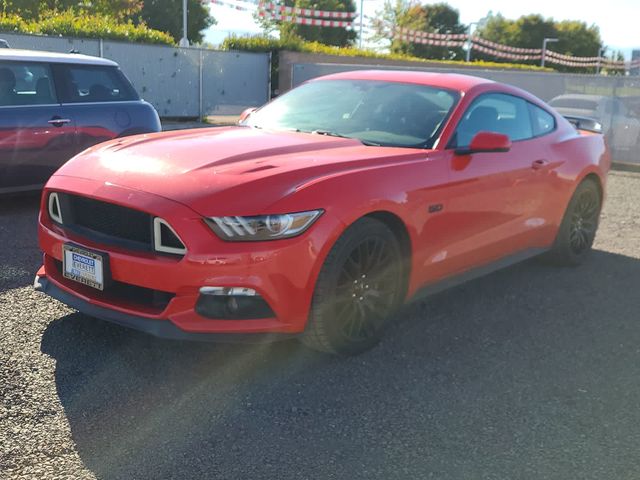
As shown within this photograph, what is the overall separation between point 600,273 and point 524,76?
452 inches

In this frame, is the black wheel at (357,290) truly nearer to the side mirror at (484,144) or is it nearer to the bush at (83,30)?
the side mirror at (484,144)

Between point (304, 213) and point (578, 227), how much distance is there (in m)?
3.40

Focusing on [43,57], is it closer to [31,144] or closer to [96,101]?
[96,101]

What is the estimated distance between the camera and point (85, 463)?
2.71 m

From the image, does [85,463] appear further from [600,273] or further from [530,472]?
[600,273]

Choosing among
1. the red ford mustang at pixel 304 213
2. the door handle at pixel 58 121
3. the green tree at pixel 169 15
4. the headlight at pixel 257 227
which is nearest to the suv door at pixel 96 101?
the door handle at pixel 58 121

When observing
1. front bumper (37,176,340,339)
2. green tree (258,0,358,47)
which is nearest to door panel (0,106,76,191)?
front bumper (37,176,340,339)

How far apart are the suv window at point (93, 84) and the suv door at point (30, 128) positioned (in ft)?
0.55

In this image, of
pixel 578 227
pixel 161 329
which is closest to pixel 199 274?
pixel 161 329

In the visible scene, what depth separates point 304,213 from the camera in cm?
338

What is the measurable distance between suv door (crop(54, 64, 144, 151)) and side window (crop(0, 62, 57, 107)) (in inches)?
5.0

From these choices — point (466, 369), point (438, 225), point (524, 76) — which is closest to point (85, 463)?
point (466, 369)

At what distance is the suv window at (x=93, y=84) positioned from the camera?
7262mm

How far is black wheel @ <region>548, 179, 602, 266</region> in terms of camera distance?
5754mm
